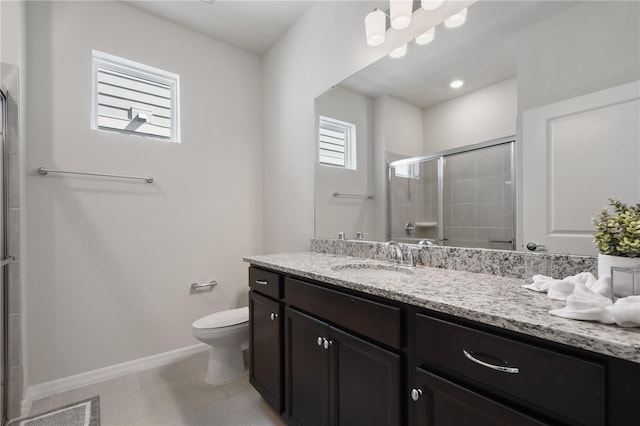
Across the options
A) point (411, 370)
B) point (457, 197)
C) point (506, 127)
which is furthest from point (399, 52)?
point (411, 370)

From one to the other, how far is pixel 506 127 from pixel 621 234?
63cm

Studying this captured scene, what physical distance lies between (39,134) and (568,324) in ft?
8.92

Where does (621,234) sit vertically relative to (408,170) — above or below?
below

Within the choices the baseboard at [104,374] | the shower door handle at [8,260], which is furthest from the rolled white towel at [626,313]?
the baseboard at [104,374]

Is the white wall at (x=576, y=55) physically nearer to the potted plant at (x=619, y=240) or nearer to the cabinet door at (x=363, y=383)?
the potted plant at (x=619, y=240)

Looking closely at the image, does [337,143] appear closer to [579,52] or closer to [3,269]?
[579,52]

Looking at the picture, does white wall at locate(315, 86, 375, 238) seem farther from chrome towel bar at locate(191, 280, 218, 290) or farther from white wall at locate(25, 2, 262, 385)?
chrome towel bar at locate(191, 280, 218, 290)

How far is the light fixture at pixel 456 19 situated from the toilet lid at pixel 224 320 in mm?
2090

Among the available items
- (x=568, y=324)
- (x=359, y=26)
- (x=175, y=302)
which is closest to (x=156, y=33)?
(x=359, y=26)

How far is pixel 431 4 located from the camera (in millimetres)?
1440

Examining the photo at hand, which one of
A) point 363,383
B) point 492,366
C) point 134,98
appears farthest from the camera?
point 134,98

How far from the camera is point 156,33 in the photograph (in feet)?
7.67

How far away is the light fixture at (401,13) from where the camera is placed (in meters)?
1.53

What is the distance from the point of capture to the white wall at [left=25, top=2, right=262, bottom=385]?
75.7 inches
